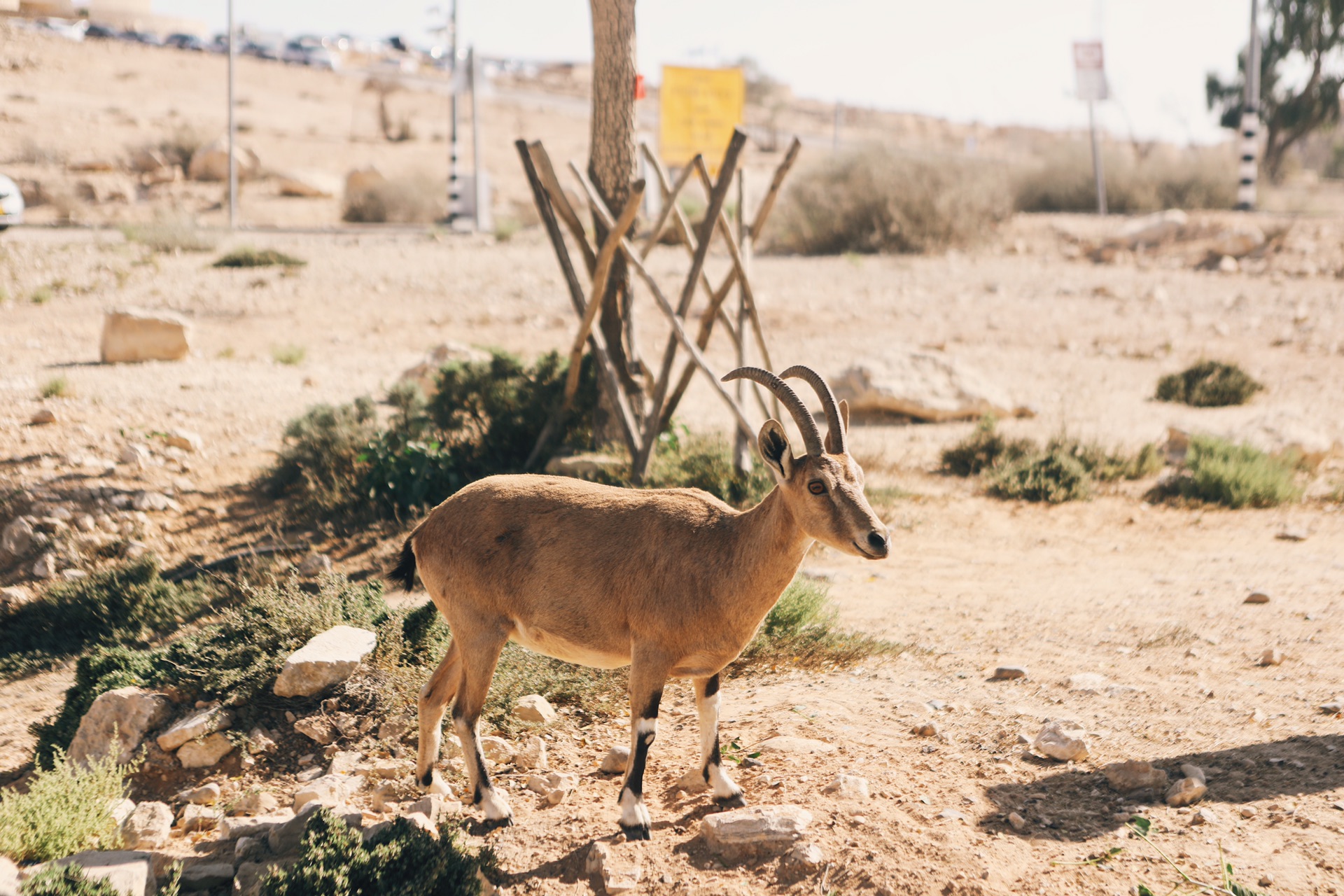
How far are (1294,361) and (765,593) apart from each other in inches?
476

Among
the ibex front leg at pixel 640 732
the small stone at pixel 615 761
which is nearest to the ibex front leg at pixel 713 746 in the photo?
the ibex front leg at pixel 640 732

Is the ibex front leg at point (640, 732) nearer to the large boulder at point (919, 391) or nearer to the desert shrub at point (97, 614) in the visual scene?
the desert shrub at point (97, 614)

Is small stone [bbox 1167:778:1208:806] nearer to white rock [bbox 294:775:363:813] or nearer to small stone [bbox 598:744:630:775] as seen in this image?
small stone [bbox 598:744:630:775]

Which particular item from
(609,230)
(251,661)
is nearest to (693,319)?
(609,230)

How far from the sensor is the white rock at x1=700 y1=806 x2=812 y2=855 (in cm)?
395

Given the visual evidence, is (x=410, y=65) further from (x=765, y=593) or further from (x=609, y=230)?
(x=765, y=593)

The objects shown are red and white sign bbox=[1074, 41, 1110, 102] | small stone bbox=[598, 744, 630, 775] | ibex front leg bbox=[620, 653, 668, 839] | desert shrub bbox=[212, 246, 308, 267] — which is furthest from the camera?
red and white sign bbox=[1074, 41, 1110, 102]

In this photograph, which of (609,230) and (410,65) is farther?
(410,65)

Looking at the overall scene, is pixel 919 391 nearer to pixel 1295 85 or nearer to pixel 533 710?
pixel 533 710

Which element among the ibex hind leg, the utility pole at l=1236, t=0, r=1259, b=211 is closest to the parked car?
the utility pole at l=1236, t=0, r=1259, b=211

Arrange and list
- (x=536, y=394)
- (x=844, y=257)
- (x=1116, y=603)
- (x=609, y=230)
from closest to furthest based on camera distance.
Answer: (x=1116, y=603), (x=609, y=230), (x=536, y=394), (x=844, y=257)

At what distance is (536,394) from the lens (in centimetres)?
913

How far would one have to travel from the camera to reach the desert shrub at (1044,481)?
30.4 feet

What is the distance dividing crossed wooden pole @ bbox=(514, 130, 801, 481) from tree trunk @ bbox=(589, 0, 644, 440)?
11 cm
